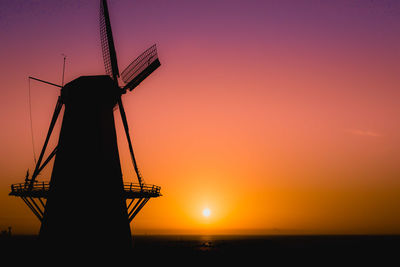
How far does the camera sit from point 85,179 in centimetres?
1691

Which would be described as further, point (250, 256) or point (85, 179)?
point (250, 256)

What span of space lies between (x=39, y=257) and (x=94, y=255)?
2597 mm

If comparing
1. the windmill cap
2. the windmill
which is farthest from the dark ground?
the windmill cap

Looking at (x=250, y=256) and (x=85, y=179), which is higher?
(x=85, y=179)

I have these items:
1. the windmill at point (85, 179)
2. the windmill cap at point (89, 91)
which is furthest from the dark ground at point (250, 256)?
the windmill cap at point (89, 91)

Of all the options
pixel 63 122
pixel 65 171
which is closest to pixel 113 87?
pixel 63 122

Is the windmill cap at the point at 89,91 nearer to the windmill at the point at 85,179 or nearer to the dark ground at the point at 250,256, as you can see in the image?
the windmill at the point at 85,179

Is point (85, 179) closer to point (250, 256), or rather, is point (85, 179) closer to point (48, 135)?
point (48, 135)

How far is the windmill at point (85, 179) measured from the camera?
16.5m

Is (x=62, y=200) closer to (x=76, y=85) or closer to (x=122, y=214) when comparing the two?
(x=122, y=214)

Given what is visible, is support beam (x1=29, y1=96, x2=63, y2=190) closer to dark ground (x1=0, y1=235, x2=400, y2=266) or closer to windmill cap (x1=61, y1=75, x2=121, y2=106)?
windmill cap (x1=61, y1=75, x2=121, y2=106)

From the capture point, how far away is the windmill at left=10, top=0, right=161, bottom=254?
16.5 meters

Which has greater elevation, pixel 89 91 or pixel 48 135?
pixel 89 91

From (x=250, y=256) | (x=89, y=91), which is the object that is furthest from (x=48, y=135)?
(x=250, y=256)
